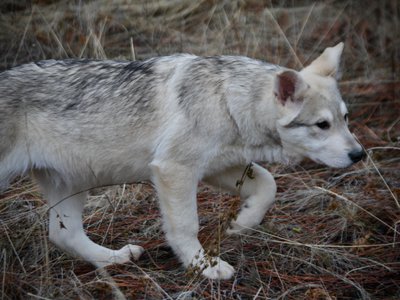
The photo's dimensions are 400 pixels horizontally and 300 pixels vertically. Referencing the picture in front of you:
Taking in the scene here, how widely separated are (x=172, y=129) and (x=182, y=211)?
56 centimetres

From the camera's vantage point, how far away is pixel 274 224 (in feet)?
17.6

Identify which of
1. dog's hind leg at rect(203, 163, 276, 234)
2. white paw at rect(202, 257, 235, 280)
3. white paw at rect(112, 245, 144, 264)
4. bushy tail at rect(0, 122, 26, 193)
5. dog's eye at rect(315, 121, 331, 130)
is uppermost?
dog's eye at rect(315, 121, 331, 130)

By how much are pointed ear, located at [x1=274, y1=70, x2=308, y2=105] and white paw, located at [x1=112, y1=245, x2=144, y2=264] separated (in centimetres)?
155

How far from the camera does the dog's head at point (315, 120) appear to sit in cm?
432

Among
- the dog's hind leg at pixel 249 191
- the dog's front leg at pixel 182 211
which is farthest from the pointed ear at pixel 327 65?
the dog's front leg at pixel 182 211

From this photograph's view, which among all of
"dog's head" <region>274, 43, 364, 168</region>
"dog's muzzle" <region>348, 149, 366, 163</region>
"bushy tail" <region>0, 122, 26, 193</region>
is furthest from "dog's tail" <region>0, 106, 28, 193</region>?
"dog's muzzle" <region>348, 149, 366, 163</region>

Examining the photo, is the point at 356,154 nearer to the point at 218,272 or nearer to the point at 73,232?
the point at 218,272

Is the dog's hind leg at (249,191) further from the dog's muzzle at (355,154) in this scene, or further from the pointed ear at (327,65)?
the pointed ear at (327,65)

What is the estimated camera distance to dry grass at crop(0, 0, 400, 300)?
4430 mm

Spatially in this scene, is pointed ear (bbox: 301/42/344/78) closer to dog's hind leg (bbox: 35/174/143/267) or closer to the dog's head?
the dog's head

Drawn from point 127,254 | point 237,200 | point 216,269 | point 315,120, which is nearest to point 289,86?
point 315,120

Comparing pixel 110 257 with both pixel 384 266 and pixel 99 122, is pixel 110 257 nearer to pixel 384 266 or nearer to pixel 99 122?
pixel 99 122

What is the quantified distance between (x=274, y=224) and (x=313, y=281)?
36.5 inches

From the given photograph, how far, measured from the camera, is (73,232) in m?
4.97
